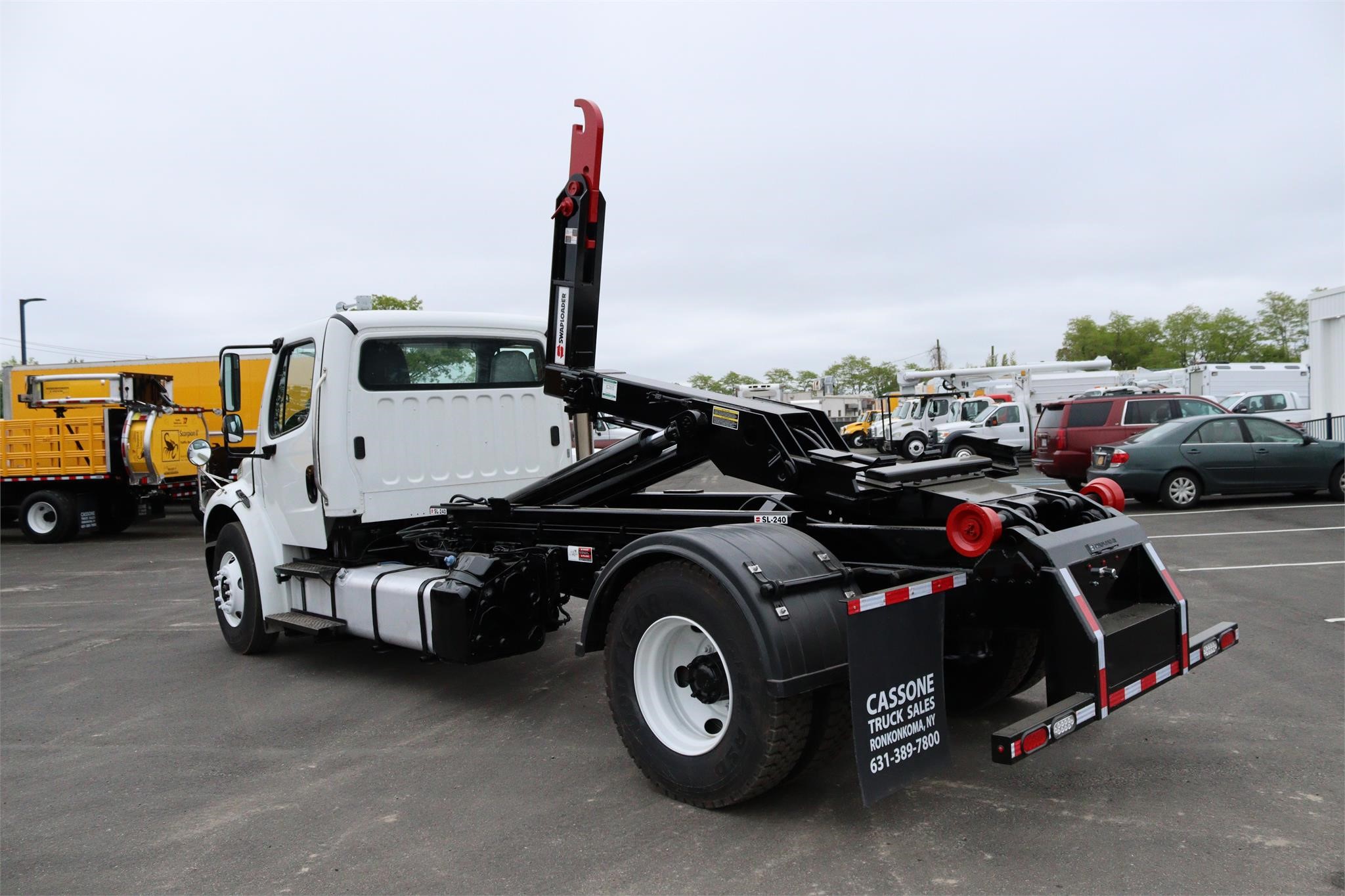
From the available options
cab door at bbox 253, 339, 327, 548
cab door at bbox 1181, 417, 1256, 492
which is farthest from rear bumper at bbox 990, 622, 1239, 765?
cab door at bbox 1181, 417, 1256, 492

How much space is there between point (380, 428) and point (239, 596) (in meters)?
2.09

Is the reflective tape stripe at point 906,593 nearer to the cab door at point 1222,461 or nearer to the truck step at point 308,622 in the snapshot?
the truck step at point 308,622

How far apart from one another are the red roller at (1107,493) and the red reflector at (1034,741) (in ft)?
5.90

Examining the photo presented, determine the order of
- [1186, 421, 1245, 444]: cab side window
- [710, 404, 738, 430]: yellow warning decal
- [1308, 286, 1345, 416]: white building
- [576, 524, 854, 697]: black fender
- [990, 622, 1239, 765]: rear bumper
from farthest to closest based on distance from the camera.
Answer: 1. [1308, 286, 1345, 416]: white building
2. [1186, 421, 1245, 444]: cab side window
3. [710, 404, 738, 430]: yellow warning decal
4. [576, 524, 854, 697]: black fender
5. [990, 622, 1239, 765]: rear bumper

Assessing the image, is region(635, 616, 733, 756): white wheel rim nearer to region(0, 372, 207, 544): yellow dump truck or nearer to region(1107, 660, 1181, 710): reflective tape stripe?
region(1107, 660, 1181, 710): reflective tape stripe

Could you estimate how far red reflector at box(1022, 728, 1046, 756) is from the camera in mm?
3369

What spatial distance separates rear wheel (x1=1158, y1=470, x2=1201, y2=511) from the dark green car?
1 cm

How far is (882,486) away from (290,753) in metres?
3.50

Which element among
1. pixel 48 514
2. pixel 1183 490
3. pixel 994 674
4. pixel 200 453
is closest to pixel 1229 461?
pixel 1183 490

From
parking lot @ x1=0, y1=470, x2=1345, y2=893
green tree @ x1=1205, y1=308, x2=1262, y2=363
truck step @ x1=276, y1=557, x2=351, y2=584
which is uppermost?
green tree @ x1=1205, y1=308, x2=1262, y2=363

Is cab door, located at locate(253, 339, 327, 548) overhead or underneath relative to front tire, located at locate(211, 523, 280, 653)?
overhead

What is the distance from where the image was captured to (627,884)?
3445 mm

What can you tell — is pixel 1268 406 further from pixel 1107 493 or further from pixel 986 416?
pixel 1107 493

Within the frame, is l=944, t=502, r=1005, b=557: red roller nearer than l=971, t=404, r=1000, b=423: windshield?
Yes
